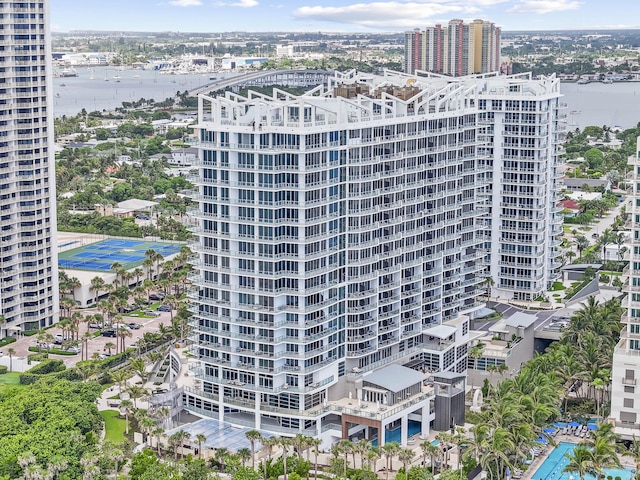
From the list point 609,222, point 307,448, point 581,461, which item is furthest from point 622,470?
point 609,222

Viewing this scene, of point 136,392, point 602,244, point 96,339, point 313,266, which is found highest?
point 313,266

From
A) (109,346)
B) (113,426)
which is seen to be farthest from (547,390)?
(109,346)

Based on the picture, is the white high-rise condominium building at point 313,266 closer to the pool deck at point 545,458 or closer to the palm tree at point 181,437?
the palm tree at point 181,437

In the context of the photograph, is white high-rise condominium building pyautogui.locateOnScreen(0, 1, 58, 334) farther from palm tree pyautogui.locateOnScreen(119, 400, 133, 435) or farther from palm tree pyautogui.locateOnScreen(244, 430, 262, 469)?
palm tree pyautogui.locateOnScreen(244, 430, 262, 469)

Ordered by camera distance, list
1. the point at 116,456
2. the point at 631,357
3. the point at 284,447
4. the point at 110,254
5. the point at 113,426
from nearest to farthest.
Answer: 1. the point at 116,456
2. the point at 284,447
3. the point at 631,357
4. the point at 113,426
5. the point at 110,254

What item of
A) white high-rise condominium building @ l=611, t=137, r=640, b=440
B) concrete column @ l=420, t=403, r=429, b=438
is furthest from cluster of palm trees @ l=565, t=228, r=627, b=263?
concrete column @ l=420, t=403, r=429, b=438

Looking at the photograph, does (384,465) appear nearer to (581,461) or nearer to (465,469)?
(465,469)

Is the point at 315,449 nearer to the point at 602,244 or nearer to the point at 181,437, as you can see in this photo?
the point at 181,437
